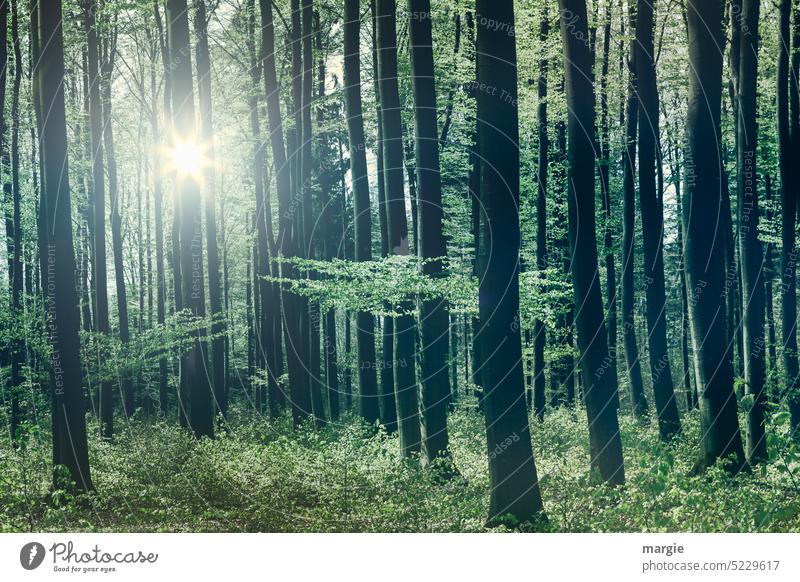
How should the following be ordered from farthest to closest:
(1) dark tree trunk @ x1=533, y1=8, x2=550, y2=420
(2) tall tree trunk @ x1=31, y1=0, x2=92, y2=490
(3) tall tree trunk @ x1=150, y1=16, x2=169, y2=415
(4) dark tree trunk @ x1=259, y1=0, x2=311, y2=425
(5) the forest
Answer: (1) dark tree trunk @ x1=533, y1=8, x2=550, y2=420
(4) dark tree trunk @ x1=259, y1=0, x2=311, y2=425
(3) tall tree trunk @ x1=150, y1=16, x2=169, y2=415
(2) tall tree trunk @ x1=31, y1=0, x2=92, y2=490
(5) the forest

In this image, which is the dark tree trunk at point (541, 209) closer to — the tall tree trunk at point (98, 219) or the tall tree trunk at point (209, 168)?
the tall tree trunk at point (209, 168)

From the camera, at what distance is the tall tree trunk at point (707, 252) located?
905 cm

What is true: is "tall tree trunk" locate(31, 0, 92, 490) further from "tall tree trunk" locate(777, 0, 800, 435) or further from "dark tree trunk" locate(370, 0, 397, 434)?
"tall tree trunk" locate(777, 0, 800, 435)

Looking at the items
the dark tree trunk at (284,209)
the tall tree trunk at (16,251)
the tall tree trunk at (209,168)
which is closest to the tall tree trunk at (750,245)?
the dark tree trunk at (284,209)

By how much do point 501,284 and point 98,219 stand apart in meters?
5.99

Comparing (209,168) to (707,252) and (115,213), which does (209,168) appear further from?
(707,252)

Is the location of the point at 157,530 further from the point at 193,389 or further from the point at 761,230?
the point at 761,230

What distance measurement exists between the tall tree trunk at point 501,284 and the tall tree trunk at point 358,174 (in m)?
2.97

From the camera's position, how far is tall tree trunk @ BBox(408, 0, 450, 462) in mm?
10005

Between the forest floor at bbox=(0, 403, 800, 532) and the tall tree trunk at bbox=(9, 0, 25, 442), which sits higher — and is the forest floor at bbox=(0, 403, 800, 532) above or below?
below

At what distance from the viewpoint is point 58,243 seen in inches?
347

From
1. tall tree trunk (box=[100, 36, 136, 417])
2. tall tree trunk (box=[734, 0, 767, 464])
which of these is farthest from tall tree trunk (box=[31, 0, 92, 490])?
tall tree trunk (box=[734, 0, 767, 464])

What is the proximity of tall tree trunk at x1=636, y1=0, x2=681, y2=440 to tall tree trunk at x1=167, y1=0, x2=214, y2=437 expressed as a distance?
22.7 feet
